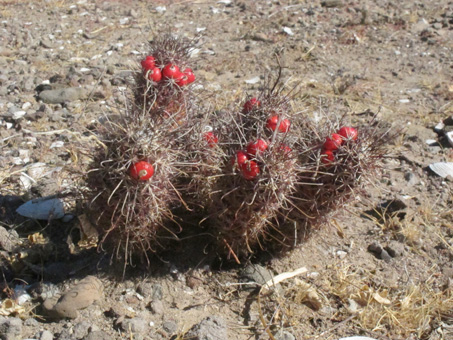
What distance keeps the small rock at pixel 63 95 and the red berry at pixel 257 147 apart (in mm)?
3246

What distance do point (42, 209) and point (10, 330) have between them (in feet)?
3.44

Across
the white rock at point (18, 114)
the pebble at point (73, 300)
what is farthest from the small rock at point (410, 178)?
the white rock at point (18, 114)

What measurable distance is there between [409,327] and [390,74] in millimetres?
3839

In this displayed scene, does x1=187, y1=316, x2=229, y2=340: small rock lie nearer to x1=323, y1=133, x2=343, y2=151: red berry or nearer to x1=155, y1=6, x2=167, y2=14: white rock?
x1=323, y1=133, x2=343, y2=151: red berry

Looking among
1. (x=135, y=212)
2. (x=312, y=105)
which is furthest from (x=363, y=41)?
(x=135, y=212)

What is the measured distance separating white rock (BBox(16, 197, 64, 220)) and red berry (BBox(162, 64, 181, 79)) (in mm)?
1174

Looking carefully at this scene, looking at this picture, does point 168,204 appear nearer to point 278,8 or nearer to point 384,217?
point 384,217

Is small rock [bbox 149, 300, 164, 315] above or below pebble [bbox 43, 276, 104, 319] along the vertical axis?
below

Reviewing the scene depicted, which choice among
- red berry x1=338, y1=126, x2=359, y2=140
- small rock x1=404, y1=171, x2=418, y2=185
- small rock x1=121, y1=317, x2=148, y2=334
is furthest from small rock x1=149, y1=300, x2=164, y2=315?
small rock x1=404, y1=171, x2=418, y2=185

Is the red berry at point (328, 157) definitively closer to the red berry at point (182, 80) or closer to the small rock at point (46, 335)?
the red berry at point (182, 80)

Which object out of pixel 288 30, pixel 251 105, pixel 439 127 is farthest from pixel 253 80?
pixel 251 105

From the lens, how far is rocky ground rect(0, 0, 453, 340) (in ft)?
10.1

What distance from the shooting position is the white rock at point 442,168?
175 inches

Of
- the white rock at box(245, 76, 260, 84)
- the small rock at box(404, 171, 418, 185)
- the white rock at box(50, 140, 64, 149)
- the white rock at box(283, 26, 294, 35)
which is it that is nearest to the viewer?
the small rock at box(404, 171, 418, 185)
